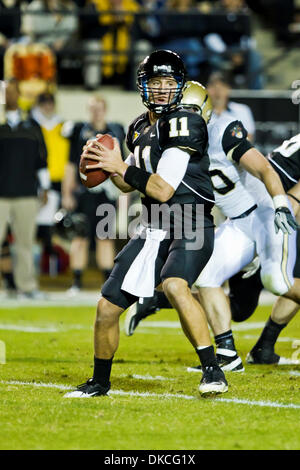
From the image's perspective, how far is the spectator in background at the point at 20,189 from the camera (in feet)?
29.3

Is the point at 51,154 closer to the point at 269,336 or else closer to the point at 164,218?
the point at 269,336

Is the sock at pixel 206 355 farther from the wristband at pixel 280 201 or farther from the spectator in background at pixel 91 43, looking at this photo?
the spectator in background at pixel 91 43

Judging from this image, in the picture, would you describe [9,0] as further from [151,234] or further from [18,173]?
[151,234]

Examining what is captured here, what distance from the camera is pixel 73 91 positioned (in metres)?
12.0

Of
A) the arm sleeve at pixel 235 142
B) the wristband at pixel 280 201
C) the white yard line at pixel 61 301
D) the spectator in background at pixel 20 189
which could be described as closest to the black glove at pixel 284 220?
the wristband at pixel 280 201

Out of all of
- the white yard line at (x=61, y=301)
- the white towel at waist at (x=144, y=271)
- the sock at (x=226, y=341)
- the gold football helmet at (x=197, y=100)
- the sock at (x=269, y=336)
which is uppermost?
the gold football helmet at (x=197, y=100)

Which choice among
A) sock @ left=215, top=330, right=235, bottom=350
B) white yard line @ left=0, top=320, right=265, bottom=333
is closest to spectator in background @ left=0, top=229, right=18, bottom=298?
white yard line @ left=0, top=320, right=265, bottom=333

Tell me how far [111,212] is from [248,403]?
16.7 feet

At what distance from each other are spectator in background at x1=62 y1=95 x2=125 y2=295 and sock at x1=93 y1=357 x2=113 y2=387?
4.86 meters

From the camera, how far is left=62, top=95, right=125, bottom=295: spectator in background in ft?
30.0

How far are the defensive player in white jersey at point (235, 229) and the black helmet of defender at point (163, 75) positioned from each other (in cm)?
59

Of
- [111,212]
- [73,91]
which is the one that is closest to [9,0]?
[73,91]
